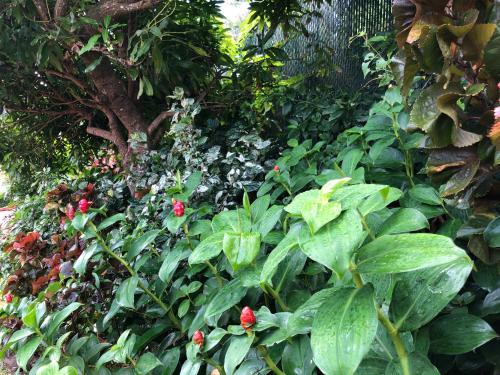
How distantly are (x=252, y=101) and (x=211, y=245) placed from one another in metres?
2.43

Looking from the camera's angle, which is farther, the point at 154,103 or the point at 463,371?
the point at 154,103

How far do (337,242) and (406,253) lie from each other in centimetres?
12

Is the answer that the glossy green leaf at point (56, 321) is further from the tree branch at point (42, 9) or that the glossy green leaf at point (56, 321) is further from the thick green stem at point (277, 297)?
the tree branch at point (42, 9)

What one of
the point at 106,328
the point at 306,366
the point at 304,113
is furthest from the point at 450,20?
the point at 304,113

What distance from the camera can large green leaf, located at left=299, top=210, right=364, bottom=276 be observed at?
2.01ft

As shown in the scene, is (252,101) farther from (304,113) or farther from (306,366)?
(306,366)

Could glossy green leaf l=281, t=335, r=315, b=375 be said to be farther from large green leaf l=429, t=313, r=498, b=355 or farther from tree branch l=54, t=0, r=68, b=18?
tree branch l=54, t=0, r=68, b=18

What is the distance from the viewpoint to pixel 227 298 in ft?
3.45

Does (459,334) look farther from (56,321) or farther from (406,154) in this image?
(56,321)

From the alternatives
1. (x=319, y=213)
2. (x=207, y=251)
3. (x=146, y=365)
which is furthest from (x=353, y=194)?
(x=146, y=365)

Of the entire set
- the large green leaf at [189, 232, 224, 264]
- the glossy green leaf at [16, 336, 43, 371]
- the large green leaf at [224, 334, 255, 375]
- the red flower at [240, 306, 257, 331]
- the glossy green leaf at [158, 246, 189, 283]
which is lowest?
the glossy green leaf at [16, 336, 43, 371]

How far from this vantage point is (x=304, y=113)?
304cm

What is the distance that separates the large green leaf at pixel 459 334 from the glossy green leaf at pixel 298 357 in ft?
0.90

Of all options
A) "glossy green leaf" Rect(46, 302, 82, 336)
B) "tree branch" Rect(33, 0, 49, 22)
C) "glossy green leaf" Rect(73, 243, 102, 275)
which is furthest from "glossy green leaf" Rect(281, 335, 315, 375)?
"tree branch" Rect(33, 0, 49, 22)
